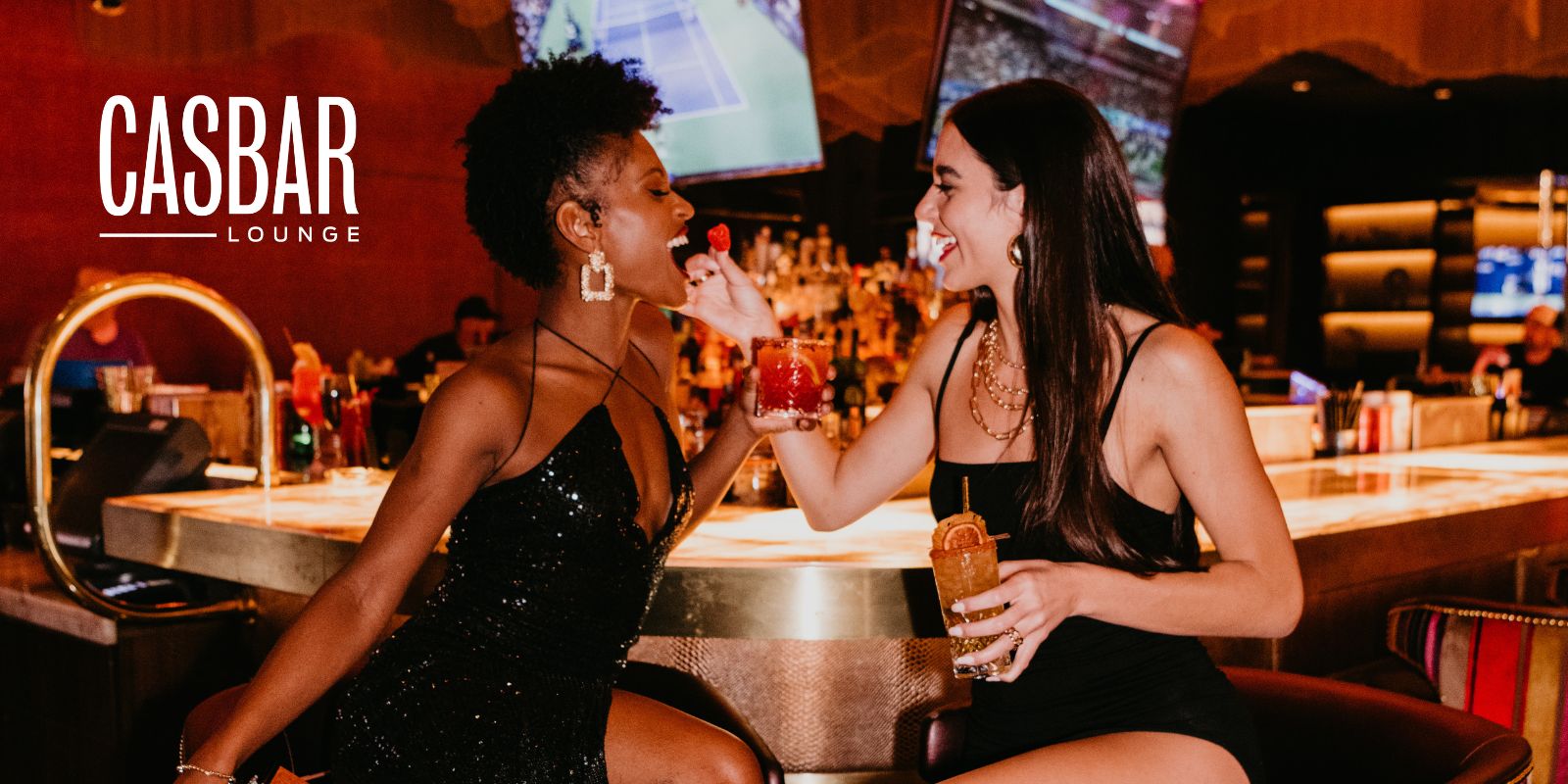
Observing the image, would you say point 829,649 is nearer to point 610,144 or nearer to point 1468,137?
point 610,144

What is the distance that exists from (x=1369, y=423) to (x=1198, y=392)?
346cm

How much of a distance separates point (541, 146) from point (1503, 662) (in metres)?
1.70

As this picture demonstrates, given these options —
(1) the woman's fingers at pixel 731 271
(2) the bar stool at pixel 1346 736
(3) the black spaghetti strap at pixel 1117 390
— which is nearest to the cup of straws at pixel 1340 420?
(2) the bar stool at pixel 1346 736

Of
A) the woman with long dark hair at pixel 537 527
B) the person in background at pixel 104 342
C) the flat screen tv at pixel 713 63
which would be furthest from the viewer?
the person in background at pixel 104 342

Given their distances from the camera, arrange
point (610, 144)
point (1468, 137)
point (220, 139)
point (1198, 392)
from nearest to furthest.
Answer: point (1198, 392), point (610, 144), point (220, 139), point (1468, 137)

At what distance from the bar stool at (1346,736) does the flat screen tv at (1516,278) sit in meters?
9.70

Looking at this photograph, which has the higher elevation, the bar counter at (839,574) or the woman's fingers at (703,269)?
the woman's fingers at (703,269)

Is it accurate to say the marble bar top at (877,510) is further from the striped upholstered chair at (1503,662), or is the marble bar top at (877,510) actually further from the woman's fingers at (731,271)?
the woman's fingers at (731,271)

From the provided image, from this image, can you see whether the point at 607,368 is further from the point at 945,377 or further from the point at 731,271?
the point at 945,377

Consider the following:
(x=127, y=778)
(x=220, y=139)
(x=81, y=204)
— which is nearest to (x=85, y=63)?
(x=81, y=204)

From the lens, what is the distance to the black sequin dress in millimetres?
1604

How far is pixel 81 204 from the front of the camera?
24.4ft

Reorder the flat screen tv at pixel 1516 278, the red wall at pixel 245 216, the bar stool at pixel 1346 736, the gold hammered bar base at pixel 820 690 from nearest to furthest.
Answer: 1. the bar stool at pixel 1346 736
2. the gold hammered bar base at pixel 820 690
3. the red wall at pixel 245 216
4. the flat screen tv at pixel 1516 278

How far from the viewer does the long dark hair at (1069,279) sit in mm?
1606
